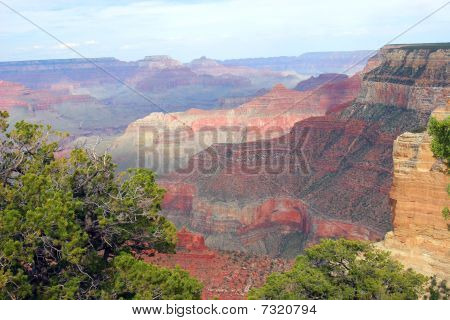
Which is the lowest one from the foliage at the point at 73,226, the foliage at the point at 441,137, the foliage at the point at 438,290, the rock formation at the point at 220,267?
the rock formation at the point at 220,267

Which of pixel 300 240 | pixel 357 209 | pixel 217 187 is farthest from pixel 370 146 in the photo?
pixel 217 187

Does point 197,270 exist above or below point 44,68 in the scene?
below

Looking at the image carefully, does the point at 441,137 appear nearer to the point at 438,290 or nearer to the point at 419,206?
the point at 438,290

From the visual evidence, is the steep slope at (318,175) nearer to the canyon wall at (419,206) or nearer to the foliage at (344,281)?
the canyon wall at (419,206)

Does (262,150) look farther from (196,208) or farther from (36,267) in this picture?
(36,267)

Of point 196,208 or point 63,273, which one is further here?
point 196,208

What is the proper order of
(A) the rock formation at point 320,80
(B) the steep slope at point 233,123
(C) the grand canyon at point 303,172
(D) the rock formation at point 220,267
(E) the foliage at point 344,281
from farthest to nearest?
(A) the rock formation at point 320,80, (B) the steep slope at point 233,123, (D) the rock formation at point 220,267, (C) the grand canyon at point 303,172, (E) the foliage at point 344,281

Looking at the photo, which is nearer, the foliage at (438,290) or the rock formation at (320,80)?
the foliage at (438,290)

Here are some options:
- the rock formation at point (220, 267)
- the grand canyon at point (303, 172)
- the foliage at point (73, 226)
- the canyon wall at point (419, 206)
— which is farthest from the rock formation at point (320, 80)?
the foliage at point (73, 226)
